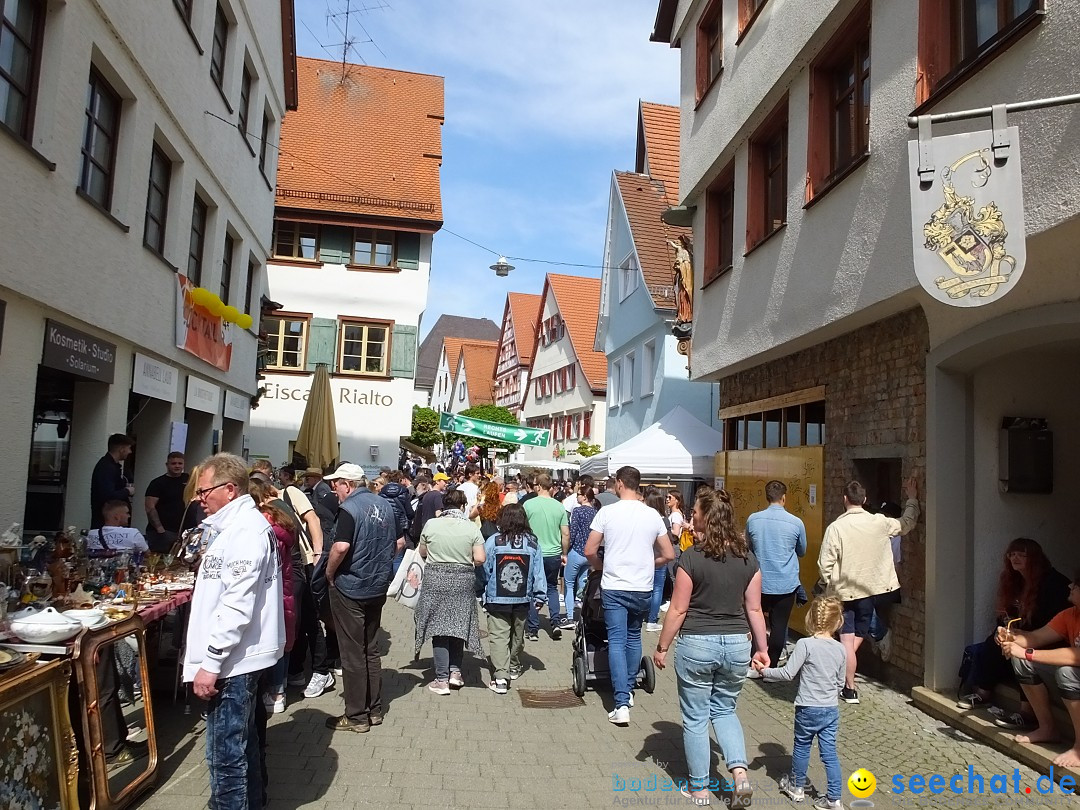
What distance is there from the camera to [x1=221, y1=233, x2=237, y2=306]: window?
14703 mm

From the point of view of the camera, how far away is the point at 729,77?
11906mm

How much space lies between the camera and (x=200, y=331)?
40.1ft

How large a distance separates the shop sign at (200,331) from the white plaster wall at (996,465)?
9.52 m

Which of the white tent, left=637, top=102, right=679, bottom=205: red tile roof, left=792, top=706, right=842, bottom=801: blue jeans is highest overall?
left=637, top=102, right=679, bottom=205: red tile roof

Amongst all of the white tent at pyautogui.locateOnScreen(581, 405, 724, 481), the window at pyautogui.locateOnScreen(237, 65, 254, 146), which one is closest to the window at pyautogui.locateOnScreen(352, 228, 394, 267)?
the window at pyautogui.locateOnScreen(237, 65, 254, 146)

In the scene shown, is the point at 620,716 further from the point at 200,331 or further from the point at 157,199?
the point at 200,331

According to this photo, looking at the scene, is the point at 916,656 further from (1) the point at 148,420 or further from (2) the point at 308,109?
(2) the point at 308,109

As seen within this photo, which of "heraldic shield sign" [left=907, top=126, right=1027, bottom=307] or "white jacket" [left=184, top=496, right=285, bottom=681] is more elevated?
"heraldic shield sign" [left=907, top=126, right=1027, bottom=307]

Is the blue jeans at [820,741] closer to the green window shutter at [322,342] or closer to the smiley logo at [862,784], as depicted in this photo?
the smiley logo at [862,784]


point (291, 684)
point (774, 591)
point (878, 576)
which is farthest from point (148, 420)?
point (878, 576)

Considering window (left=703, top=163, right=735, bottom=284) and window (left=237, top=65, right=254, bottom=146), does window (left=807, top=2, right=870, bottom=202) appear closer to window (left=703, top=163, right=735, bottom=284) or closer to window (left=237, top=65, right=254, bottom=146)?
window (left=703, top=163, right=735, bottom=284)

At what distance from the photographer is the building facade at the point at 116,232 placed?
6.80m

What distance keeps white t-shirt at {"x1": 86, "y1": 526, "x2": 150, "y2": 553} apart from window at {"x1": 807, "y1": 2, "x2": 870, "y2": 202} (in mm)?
7134

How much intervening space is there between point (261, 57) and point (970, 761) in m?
15.6
